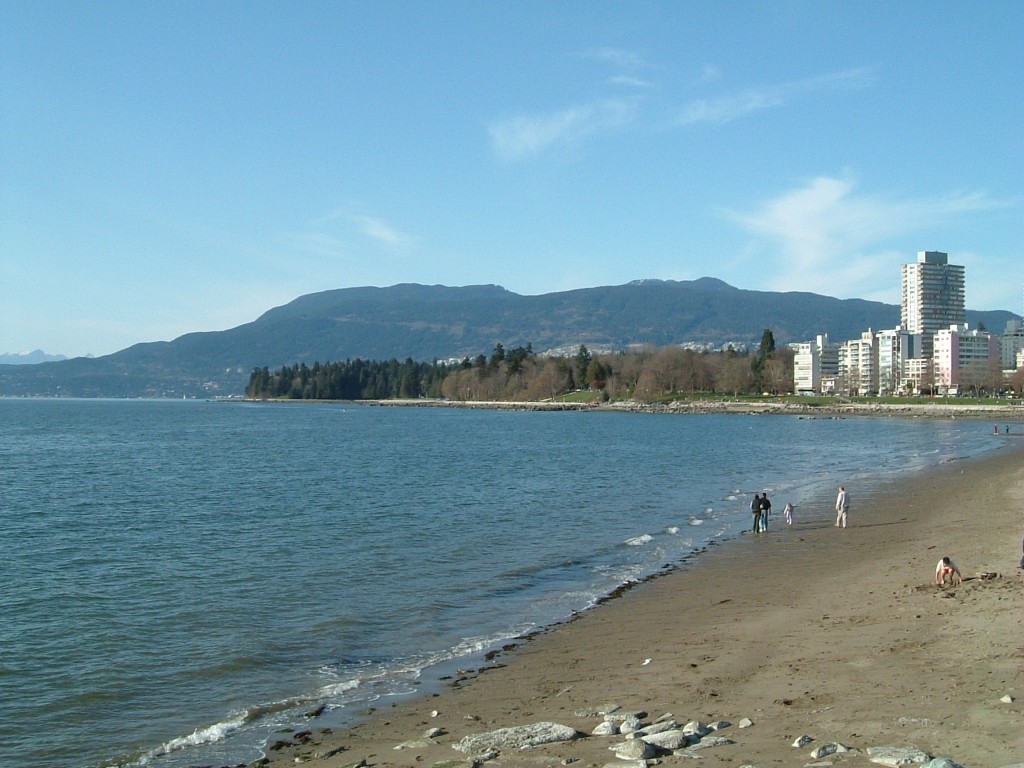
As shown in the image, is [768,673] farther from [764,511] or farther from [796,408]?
[796,408]

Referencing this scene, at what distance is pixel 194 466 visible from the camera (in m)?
56.6

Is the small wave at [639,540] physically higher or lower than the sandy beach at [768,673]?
lower

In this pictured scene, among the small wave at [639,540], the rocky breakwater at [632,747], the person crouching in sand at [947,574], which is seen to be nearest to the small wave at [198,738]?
the rocky breakwater at [632,747]

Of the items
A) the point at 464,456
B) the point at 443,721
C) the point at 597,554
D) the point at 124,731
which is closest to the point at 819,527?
the point at 597,554

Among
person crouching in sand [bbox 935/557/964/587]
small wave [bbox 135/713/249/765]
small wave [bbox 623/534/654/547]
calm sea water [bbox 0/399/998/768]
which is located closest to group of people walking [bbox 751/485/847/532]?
calm sea water [bbox 0/399/998/768]

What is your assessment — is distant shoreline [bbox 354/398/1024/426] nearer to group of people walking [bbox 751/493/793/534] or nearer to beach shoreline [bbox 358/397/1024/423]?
beach shoreline [bbox 358/397/1024/423]

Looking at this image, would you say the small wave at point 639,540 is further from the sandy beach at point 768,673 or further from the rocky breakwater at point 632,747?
the rocky breakwater at point 632,747

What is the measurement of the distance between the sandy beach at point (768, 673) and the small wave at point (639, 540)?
A: 3.55 meters

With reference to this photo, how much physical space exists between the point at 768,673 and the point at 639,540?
14714 mm

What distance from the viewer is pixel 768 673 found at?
12664mm

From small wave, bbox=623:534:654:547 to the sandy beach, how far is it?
355 centimetres

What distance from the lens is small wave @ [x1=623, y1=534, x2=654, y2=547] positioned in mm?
26719

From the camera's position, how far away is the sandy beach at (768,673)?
30.6 feet

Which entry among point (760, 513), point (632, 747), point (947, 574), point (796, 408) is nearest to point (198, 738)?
point (632, 747)
